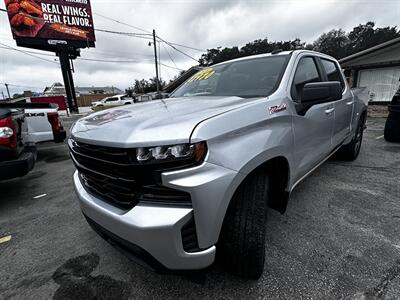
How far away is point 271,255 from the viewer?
79.0 inches

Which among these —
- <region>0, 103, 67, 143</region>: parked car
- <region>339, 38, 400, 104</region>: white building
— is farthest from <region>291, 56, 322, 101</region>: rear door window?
<region>339, 38, 400, 104</region>: white building

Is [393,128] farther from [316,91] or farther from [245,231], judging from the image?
[245,231]

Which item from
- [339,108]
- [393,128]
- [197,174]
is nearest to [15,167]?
[197,174]

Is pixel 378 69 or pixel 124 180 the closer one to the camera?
pixel 124 180

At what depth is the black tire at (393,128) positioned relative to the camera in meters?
5.78

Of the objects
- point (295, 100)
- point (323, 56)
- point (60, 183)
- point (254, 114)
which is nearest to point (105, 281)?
point (254, 114)

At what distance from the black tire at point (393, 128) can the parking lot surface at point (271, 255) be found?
314 centimetres

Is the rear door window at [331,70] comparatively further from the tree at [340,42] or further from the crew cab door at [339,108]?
the tree at [340,42]

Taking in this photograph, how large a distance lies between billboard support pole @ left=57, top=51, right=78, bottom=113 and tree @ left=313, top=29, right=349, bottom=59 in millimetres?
47909

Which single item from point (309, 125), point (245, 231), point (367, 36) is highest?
point (367, 36)

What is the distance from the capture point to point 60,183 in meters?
4.10

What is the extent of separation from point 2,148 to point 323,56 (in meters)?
4.32

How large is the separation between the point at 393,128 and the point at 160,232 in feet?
23.0

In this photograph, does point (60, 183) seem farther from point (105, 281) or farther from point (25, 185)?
point (105, 281)
